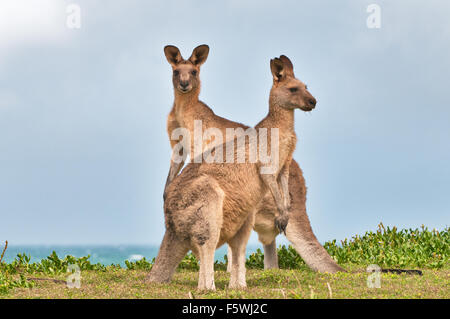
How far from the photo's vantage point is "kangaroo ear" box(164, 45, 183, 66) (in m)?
8.78

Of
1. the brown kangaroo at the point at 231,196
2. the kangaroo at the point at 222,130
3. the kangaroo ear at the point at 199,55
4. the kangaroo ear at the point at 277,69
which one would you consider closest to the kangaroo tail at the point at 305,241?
the kangaroo at the point at 222,130

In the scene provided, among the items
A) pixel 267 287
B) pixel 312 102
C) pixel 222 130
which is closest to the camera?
pixel 267 287

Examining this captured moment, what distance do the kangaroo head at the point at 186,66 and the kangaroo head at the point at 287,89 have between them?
63.9 inches

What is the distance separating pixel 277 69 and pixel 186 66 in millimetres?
1792

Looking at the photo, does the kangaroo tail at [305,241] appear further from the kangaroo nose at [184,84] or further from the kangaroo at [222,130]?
the kangaroo nose at [184,84]

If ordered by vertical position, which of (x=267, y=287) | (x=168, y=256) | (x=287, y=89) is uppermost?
(x=287, y=89)

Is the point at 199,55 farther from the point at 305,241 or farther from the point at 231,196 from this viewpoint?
the point at 305,241

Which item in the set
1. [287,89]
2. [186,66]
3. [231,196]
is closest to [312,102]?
[287,89]

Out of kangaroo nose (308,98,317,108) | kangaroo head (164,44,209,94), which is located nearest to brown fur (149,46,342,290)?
kangaroo head (164,44,209,94)

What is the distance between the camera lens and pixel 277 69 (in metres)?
7.52

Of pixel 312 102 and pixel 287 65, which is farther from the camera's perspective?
pixel 287 65

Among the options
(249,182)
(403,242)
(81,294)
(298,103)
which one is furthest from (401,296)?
(403,242)

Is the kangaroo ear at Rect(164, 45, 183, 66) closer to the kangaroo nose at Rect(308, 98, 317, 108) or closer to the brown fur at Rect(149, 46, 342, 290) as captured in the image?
the brown fur at Rect(149, 46, 342, 290)

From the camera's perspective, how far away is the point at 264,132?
720cm
